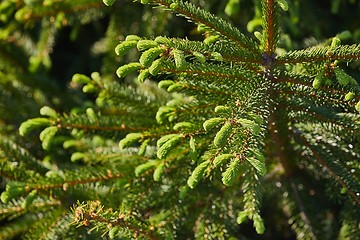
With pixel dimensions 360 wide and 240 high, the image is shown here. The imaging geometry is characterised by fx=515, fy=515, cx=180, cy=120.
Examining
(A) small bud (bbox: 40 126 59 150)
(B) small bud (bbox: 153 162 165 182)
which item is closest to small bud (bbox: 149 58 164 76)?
(B) small bud (bbox: 153 162 165 182)

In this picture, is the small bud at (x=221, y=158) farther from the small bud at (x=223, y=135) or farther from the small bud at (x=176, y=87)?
the small bud at (x=176, y=87)

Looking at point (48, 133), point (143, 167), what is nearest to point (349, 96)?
point (143, 167)

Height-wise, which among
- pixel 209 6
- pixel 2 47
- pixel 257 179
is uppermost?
pixel 2 47

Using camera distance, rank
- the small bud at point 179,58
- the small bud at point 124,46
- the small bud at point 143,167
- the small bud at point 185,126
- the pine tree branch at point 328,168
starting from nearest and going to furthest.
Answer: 1. the small bud at point 179,58
2. the small bud at point 124,46
3. the small bud at point 185,126
4. the pine tree branch at point 328,168
5. the small bud at point 143,167

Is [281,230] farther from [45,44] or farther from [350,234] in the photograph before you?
[45,44]

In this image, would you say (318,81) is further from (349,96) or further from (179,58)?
(179,58)

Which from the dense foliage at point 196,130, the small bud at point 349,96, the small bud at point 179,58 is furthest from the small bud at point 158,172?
the small bud at point 349,96

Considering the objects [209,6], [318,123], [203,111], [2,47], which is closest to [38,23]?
[2,47]

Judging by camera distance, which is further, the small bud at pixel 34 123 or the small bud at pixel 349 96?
the small bud at pixel 34 123
